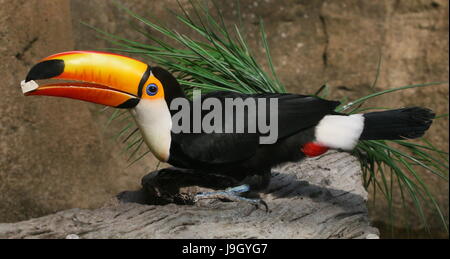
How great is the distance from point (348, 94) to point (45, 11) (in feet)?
5.86

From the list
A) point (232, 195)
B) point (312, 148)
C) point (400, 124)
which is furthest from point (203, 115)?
point (400, 124)

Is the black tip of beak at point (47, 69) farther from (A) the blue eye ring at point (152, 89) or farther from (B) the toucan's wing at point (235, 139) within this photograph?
(B) the toucan's wing at point (235, 139)

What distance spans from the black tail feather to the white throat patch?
27.3 inches

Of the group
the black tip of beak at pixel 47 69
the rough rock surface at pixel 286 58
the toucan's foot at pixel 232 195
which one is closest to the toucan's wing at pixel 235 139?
the toucan's foot at pixel 232 195

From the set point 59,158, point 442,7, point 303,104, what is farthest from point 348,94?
point 59,158

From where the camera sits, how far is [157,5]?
10.6ft

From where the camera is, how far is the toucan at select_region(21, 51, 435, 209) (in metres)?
1.88

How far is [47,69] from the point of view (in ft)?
5.96

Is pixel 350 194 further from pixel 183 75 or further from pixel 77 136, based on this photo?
pixel 77 136

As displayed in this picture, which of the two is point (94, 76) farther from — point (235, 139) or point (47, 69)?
point (235, 139)

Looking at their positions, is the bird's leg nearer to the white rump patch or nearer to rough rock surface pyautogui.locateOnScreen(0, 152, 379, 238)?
rough rock surface pyautogui.locateOnScreen(0, 152, 379, 238)

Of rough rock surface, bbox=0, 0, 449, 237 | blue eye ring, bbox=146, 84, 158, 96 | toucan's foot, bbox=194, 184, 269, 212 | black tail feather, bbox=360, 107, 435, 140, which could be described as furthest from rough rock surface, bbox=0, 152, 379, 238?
rough rock surface, bbox=0, 0, 449, 237

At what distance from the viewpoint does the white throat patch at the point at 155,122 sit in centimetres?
196

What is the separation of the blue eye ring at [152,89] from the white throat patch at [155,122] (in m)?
0.03
